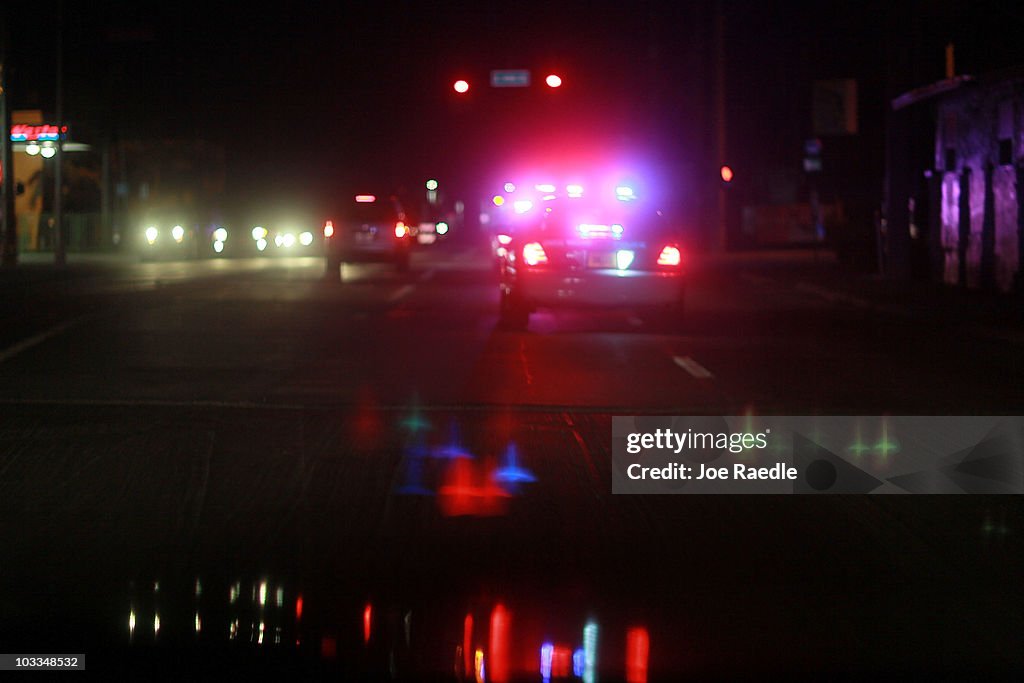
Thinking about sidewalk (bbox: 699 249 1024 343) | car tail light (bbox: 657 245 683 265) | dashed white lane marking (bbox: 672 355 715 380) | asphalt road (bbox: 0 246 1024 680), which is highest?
car tail light (bbox: 657 245 683 265)

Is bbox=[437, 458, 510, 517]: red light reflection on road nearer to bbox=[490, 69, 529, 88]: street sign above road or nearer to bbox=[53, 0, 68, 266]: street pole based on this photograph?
bbox=[490, 69, 529, 88]: street sign above road

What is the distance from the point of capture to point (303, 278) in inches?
1428

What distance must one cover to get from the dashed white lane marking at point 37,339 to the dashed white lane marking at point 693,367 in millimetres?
7174

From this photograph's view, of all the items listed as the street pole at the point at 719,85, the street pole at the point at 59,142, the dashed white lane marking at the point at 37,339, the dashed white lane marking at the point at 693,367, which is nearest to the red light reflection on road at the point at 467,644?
the dashed white lane marking at the point at 693,367

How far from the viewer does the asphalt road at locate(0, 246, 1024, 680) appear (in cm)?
613

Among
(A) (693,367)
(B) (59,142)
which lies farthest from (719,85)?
(A) (693,367)

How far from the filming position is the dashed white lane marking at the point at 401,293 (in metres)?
27.8

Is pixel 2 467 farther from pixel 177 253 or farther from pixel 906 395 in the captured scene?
pixel 177 253

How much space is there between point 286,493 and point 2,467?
203 centimetres

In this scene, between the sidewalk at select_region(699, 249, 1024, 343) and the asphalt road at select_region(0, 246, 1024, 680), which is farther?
the sidewalk at select_region(699, 249, 1024, 343)

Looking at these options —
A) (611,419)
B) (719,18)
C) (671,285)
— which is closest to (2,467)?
(611,419)

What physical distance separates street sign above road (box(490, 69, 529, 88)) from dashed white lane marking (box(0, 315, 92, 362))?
1533 cm

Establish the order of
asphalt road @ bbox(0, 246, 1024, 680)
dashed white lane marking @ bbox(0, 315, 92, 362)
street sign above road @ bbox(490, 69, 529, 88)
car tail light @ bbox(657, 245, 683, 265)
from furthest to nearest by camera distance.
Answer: street sign above road @ bbox(490, 69, 529, 88), car tail light @ bbox(657, 245, 683, 265), dashed white lane marking @ bbox(0, 315, 92, 362), asphalt road @ bbox(0, 246, 1024, 680)

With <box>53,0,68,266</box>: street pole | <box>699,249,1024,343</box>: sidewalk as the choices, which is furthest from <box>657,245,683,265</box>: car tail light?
<box>53,0,68,266</box>: street pole
